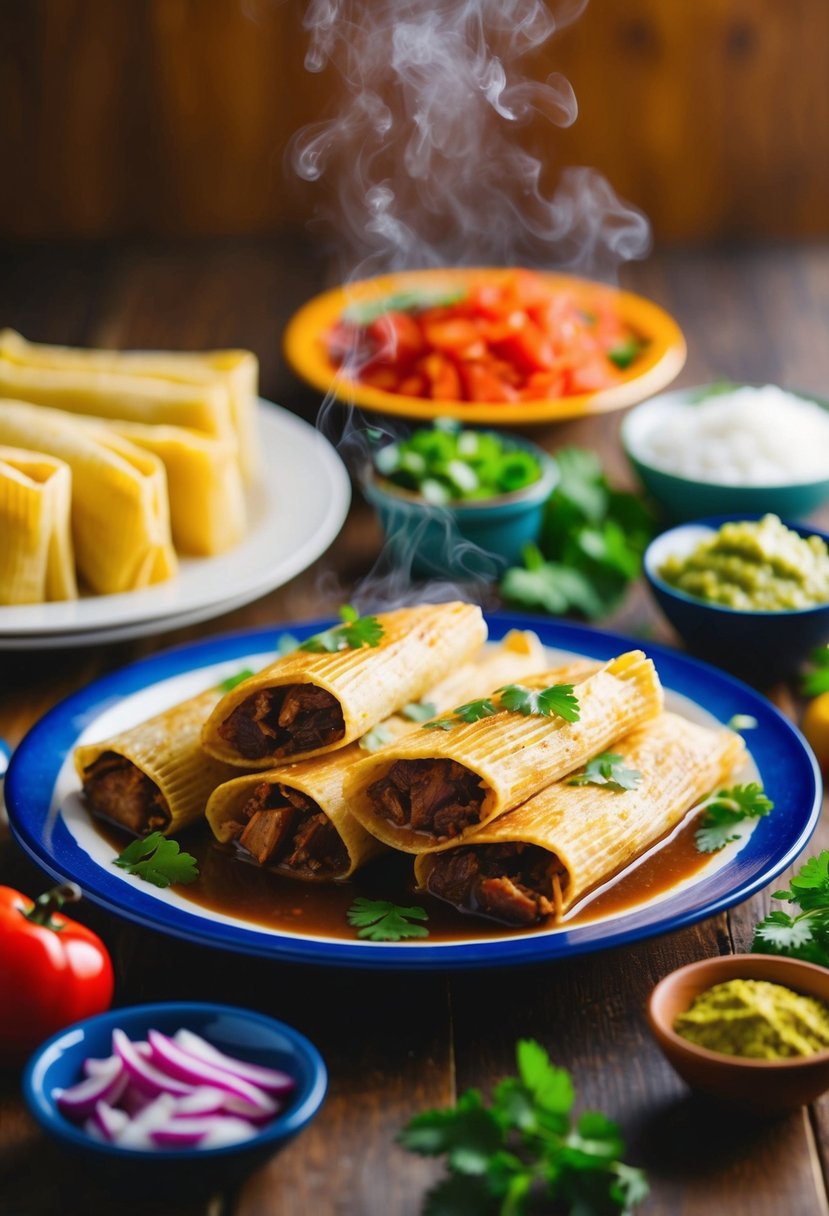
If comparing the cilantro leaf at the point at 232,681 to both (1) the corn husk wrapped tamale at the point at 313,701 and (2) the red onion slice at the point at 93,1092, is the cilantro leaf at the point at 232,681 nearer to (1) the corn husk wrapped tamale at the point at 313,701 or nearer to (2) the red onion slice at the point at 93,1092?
(1) the corn husk wrapped tamale at the point at 313,701

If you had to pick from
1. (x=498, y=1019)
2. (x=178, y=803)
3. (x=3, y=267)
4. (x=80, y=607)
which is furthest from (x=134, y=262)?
(x=498, y=1019)

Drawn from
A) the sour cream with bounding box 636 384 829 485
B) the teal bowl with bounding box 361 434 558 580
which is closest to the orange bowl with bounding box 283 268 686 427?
the sour cream with bounding box 636 384 829 485

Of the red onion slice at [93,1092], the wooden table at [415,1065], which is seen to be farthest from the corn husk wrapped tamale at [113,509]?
the red onion slice at [93,1092]

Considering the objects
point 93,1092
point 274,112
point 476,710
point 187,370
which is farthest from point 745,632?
point 274,112

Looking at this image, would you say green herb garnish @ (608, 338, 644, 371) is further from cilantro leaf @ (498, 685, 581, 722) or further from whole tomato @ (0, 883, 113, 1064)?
whole tomato @ (0, 883, 113, 1064)

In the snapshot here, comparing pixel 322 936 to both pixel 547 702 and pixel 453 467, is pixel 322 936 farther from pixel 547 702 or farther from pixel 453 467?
pixel 453 467
